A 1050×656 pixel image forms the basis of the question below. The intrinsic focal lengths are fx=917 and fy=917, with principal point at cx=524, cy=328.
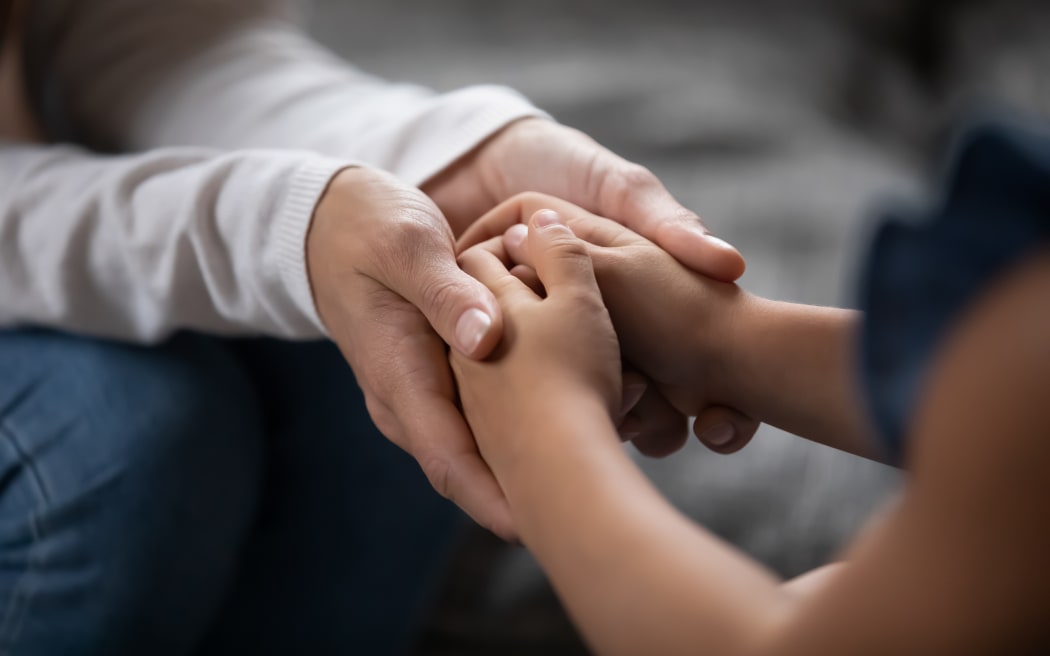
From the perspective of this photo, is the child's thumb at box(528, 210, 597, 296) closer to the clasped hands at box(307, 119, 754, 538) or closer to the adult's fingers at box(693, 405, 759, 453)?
the clasped hands at box(307, 119, 754, 538)

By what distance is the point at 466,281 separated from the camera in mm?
526

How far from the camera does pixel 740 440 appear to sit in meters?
0.59

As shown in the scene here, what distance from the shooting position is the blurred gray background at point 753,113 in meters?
0.86

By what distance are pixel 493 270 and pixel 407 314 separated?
0.06 m

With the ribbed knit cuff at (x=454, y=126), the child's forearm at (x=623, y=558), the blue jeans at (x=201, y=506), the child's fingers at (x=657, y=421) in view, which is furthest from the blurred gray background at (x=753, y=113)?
the child's forearm at (x=623, y=558)

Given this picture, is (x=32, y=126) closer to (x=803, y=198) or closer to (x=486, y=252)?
(x=486, y=252)

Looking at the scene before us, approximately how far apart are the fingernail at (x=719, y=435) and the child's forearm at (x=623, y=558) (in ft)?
0.57

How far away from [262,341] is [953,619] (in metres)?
0.61

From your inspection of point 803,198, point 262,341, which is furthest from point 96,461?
point 803,198

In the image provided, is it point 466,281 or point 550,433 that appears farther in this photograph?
point 466,281

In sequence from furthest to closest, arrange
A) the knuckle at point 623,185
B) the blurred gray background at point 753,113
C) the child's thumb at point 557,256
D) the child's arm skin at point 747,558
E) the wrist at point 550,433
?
the blurred gray background at point 753,113, the knuckle at point 623,185, the child's thumb at point 557,256, the wrist at point 550,433, the child's arm skin at point 747,558

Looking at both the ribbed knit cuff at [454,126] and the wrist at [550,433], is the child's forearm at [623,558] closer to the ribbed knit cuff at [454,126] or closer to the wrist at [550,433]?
the wrist at [550,433]

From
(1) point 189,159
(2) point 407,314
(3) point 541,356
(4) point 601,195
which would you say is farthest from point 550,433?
(1) point 189,159

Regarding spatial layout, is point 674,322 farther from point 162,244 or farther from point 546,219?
point 162,244
